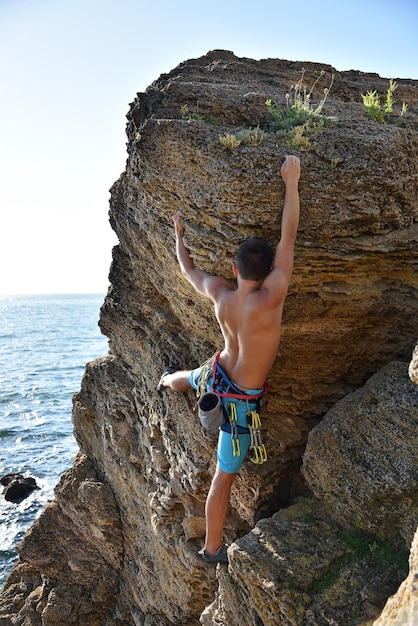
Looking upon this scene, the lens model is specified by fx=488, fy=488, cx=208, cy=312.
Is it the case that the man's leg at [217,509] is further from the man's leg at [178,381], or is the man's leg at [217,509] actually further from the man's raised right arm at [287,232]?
the man's raised right arm at [287,232]

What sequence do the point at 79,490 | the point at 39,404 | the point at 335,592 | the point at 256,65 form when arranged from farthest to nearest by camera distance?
the point at 39,404, the point at 79,490, the point at 256,65, the point at 335,592

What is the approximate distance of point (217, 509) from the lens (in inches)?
243

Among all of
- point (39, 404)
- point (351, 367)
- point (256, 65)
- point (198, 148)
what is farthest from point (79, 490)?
point (39, 404)

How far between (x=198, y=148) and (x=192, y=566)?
6.19 metres

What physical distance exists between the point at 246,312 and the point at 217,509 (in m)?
2.55

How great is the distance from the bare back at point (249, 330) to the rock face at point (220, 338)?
2.08 ft

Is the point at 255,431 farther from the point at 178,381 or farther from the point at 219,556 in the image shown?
the point at 178,381

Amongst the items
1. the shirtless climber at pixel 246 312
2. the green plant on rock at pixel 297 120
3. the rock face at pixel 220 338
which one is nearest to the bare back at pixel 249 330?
the shirtless climber at pixel 246 312

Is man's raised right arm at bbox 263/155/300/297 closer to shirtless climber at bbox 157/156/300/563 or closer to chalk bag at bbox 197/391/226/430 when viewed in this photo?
shirtless climber at bbox 157/156/300/563

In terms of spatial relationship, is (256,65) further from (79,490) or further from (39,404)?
(39,404)

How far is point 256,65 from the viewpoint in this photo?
917 cm

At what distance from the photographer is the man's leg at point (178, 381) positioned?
7.42 metres

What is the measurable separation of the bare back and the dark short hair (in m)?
0.21

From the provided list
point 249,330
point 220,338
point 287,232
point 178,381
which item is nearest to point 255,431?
point 249,330
